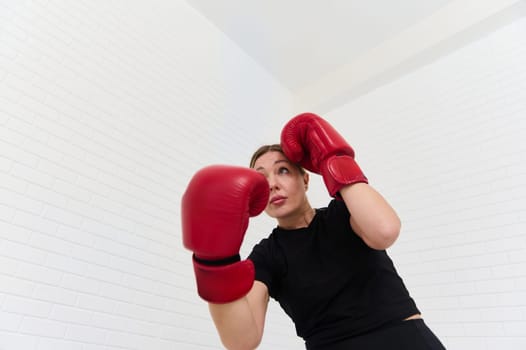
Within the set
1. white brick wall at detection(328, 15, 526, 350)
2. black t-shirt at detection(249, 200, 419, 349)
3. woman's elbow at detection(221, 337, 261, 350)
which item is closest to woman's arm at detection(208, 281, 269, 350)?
woman's elbow at detection(221, 337, 261, 350)

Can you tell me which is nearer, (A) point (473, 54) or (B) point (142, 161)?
(B) point (142, 161)

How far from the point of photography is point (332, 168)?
114 cm

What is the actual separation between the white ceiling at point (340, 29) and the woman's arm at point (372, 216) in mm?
2691

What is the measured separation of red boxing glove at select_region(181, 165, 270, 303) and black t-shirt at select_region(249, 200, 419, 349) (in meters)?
0.30

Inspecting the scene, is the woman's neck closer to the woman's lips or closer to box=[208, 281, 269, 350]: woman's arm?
the woman's lips

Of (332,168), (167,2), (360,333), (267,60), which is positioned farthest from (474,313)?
(167,2)

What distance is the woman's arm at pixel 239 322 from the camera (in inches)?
38.4

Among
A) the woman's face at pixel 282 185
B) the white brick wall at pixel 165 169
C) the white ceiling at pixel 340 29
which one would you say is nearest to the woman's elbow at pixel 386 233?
the woman's face at pixel 282 185

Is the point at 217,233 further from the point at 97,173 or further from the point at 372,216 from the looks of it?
the point at 97,173

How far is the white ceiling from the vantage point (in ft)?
10.9

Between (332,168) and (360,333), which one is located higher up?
(332,168)

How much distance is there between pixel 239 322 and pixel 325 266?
0.34 meters

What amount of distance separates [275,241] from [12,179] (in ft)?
4.24

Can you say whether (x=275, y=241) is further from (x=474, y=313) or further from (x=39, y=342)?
(x=474, y=313)
